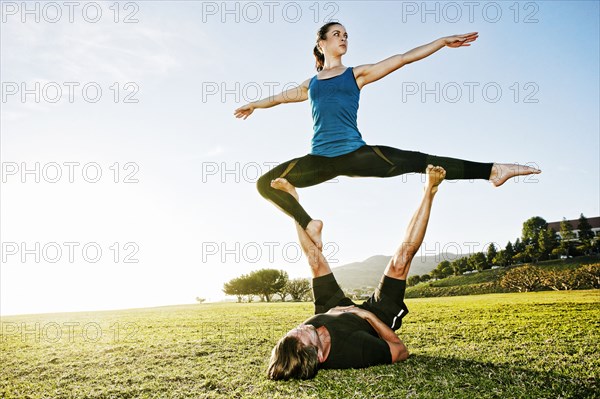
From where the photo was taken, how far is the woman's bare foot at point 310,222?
15.0 ft

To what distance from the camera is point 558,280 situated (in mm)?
29188

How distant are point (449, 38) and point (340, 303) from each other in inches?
132

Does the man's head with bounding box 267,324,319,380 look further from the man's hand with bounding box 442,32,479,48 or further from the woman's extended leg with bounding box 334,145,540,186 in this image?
the man's hand with bounding box 442,32,479,48

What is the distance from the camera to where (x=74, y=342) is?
730cm

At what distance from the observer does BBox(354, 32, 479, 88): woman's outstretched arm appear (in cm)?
459

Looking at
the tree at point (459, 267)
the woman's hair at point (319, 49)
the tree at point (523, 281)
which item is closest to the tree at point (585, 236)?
the tree at point (459, 267)

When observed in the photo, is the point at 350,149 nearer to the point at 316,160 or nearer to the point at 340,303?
the point at 316,160

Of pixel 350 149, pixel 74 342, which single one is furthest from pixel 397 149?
pixel 74 342

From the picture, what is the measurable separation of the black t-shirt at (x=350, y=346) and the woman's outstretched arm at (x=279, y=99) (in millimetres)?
2693

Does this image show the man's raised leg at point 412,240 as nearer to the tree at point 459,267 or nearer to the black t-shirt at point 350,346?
the black t-shirt at point 350,346

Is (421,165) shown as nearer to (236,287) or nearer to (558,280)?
(558,280)

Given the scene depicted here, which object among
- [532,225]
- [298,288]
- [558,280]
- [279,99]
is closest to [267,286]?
[298,288]

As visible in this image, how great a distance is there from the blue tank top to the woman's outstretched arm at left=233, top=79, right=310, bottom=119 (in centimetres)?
25

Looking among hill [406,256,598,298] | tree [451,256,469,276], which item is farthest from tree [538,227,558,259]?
tree [451,256,469,276]
